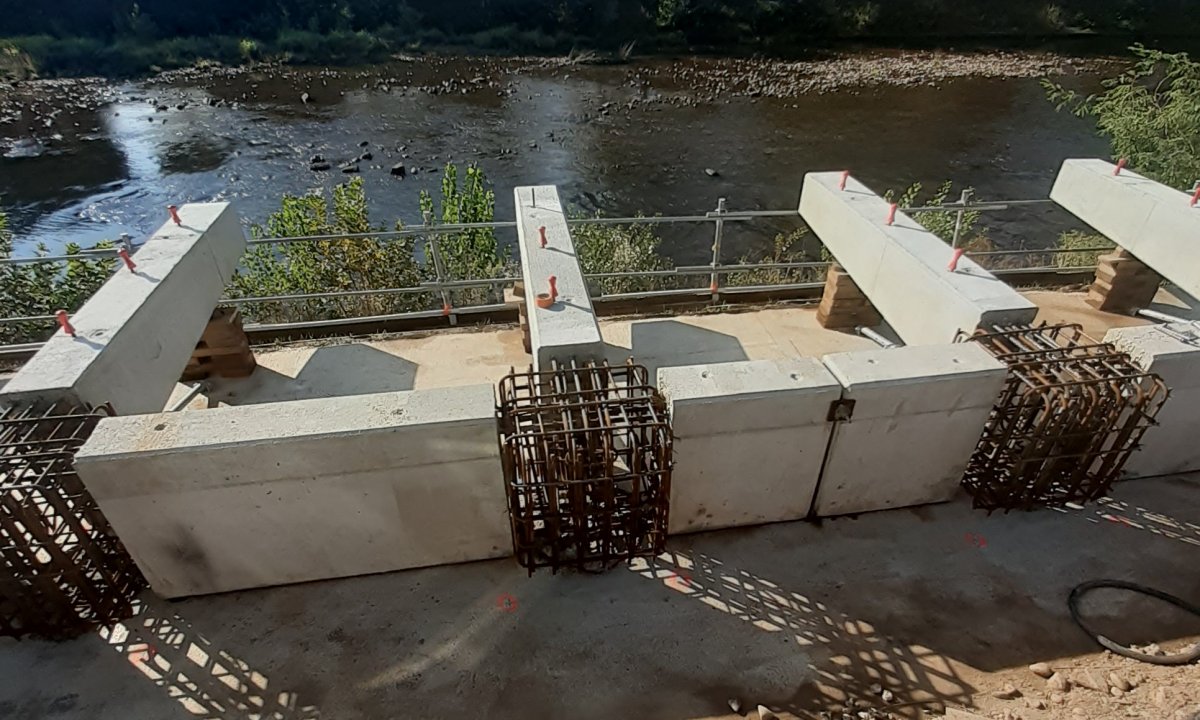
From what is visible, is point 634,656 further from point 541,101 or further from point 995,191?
point 541,101

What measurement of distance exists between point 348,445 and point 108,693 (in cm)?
192

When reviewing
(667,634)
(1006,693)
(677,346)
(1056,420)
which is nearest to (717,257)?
(677,346)

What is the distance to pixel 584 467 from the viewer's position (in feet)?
13.0

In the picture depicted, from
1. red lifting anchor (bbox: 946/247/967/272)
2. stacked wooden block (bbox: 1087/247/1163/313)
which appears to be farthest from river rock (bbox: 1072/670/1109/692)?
stacked wooden block (bbox: 1087/247/1163/313)

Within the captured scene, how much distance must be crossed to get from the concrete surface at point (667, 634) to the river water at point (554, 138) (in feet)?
38.4

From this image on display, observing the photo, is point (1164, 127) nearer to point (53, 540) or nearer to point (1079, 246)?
point (1079, 246)

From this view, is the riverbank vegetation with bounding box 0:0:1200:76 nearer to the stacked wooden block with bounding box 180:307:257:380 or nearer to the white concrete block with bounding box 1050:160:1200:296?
the white concrete block with bounding box 1050:160:1200:296

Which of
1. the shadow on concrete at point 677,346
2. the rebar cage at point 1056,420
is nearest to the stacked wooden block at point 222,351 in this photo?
the shadow on concrete at point 677,346

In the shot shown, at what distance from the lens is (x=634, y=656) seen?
388 centimetres

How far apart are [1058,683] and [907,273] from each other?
10.0 ft

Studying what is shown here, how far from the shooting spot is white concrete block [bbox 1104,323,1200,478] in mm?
4363

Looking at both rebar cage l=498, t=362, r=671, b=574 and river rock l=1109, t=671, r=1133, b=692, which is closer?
river rock l=1109, t=671, r=1133, b=692

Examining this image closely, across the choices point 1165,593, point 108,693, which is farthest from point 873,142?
point 108,693

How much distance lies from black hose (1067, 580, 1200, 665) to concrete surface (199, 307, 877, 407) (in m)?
3.22
